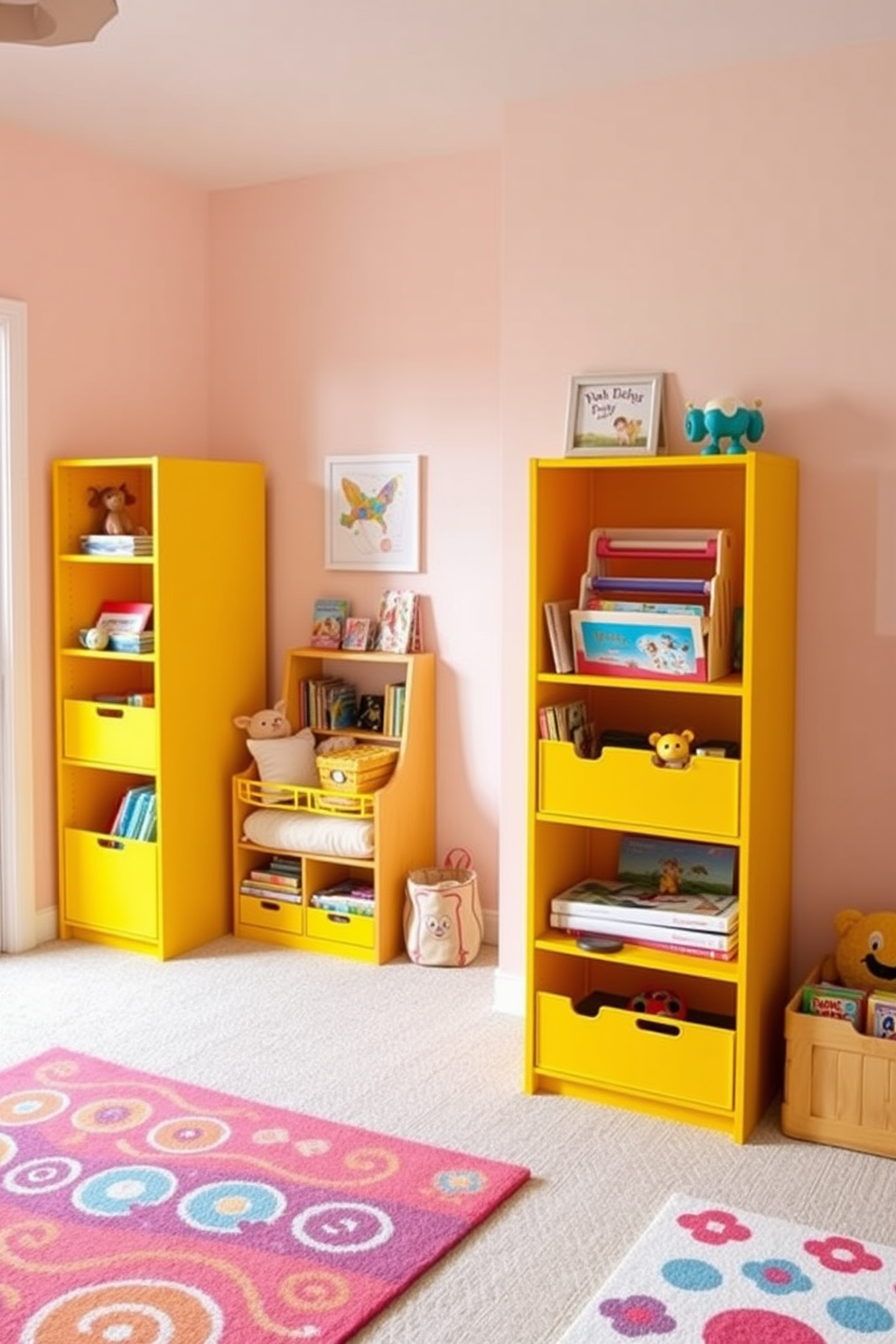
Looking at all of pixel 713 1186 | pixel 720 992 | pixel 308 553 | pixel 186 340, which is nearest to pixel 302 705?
pixel 308 553

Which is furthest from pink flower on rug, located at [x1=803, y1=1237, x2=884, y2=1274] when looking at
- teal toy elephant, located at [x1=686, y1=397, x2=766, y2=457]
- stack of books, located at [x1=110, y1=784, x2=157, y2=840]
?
stack of books, located at [x1=110, y1=784, x2=157, y2=840]

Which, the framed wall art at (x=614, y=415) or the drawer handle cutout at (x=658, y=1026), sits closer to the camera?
the drawer handle cutout at (x=658, y=1026)

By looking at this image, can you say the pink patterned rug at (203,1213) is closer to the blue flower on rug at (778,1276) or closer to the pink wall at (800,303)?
the blue flower on rug at (778,1276)

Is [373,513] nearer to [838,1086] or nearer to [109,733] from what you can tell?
[109,733]

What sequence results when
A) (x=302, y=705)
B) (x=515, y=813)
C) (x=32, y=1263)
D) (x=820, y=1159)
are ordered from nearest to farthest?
(x=32, y=1263) → (x=820, y=1159) → (x=515, y=813) → (x=302, y=705)

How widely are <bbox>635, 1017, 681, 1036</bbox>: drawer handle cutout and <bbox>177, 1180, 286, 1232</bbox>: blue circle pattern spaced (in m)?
0.90

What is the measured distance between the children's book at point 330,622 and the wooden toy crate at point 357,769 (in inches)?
15.7

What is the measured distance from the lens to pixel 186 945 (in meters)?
4.34

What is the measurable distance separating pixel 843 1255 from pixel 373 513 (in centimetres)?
266

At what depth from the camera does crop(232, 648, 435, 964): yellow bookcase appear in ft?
13.9

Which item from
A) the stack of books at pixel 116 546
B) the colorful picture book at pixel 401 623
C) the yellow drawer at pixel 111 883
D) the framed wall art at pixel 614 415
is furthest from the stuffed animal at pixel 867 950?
the stack of books at pixel 116 546

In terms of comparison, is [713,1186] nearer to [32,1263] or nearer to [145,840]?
[32,1263]

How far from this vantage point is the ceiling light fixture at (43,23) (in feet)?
5.56

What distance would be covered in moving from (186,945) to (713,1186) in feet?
6.64
